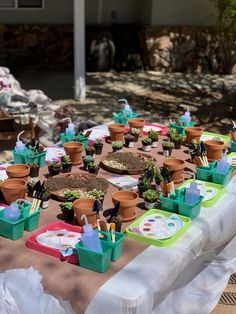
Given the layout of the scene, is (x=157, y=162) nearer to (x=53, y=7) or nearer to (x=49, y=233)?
(x=49, y=233)

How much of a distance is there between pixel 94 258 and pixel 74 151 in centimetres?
136

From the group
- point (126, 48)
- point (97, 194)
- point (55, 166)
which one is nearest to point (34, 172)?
point (55, 166)

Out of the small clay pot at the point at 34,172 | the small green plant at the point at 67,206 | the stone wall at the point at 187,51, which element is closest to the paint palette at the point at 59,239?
the small green plant at the point at 67,206

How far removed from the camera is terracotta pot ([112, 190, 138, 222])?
2574 millimetres

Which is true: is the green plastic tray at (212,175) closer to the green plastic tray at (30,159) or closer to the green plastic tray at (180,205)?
the green plastic tray at (180,205)

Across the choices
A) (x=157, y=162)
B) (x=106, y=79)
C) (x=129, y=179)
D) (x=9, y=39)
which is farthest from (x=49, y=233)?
(x=9, y=39)

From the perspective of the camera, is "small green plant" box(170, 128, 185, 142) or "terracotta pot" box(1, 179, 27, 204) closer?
"terracotta pot" box(1, 179, 27, 204)

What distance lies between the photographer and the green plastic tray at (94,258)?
209 cm

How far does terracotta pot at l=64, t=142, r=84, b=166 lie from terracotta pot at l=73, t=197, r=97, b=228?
849 millimetres

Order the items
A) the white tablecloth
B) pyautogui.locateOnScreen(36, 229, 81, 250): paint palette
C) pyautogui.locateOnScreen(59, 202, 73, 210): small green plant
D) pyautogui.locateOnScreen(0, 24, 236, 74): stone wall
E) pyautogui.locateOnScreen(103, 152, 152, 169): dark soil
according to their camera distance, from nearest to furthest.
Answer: the white tablecloth < pyautogui.locateOnScreen(36, 229, 81, 250): paint palette < pyautogui.locateOnScreen(59, 202, 73, 210): small green plant < pyautogui.locateOnScreen(103, 152, 152, 169): dark soil < pyautogui.locateOnScreen(0, 24, 236, 74): stone wall

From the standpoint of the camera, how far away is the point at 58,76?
35.6ft

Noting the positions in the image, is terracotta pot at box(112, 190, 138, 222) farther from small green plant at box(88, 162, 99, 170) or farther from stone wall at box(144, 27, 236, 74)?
stone wall at box(144, 27, 236, 74)

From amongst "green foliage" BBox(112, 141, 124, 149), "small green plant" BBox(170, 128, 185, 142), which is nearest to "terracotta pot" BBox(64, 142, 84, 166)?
"green foliage" BBox(112, 141, 124, 149)

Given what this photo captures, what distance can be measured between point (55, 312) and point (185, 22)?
34.5 feet
